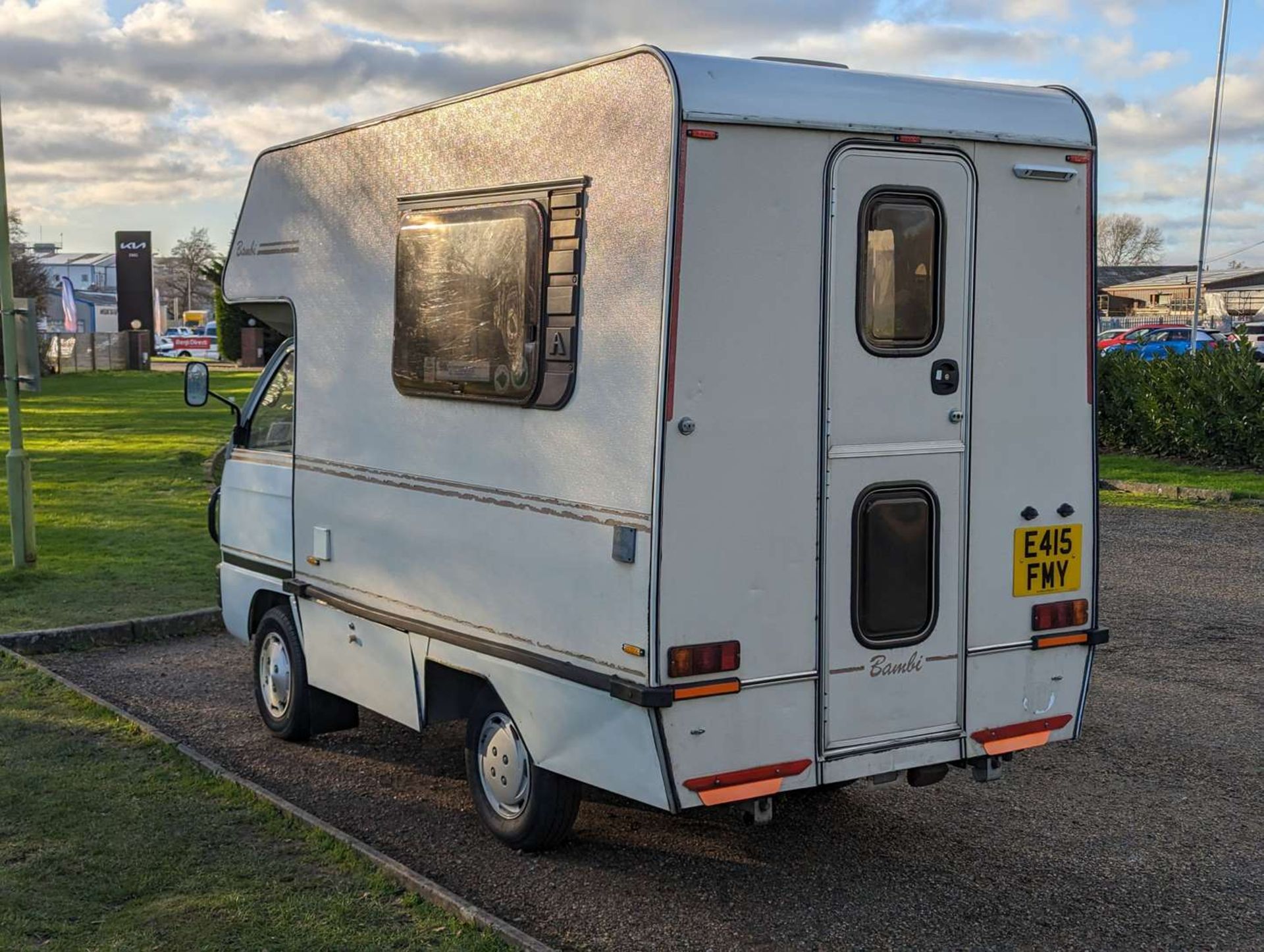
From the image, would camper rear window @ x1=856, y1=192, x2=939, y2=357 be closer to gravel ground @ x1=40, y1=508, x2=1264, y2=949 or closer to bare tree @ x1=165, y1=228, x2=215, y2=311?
gravel ground @ x1=40, y1=508, x2=1264, y2=949

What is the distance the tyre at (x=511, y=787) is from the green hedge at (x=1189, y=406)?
1459cm

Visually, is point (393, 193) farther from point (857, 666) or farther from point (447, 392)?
point (857, 666)

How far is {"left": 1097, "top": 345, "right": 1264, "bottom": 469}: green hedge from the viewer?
17828 millimetres

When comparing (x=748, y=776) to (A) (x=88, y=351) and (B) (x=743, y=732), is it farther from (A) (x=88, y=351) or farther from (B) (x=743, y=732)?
(A) (x=88, y=351)

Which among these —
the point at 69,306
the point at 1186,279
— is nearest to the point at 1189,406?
the point at 69,306

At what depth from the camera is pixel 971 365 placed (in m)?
5.16

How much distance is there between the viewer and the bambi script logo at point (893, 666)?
5039 millimetres

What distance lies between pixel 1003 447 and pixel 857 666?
3.34 ft

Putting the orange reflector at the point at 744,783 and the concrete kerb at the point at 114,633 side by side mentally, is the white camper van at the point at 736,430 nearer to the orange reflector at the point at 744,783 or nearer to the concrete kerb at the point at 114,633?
the orange reflector at the point at 744,783

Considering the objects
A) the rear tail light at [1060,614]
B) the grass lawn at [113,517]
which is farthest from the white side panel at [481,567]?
the grass lawn at [113,517]

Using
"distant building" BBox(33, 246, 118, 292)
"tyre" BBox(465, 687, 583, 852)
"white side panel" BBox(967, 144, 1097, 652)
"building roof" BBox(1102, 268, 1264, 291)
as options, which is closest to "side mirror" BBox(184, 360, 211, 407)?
"tyre" BBox(465, 687, 583, 852)

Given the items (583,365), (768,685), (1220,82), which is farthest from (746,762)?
(1220,82)

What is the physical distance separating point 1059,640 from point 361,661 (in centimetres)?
304

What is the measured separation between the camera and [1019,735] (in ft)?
17.8
